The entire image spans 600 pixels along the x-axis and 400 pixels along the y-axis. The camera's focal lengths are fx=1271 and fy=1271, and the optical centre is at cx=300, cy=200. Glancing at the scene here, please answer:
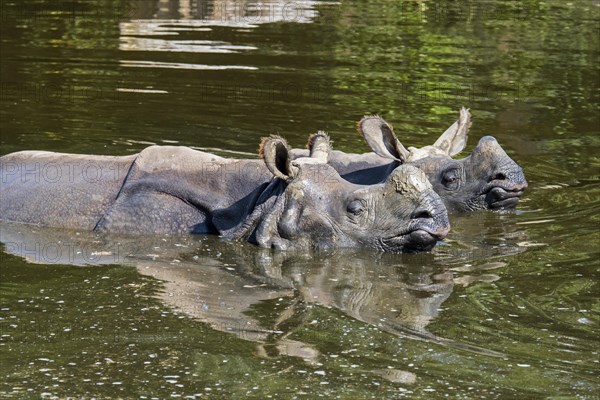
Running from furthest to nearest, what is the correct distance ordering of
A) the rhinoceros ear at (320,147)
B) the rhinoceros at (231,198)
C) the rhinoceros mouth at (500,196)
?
the rhinoceros mouth at (500,196)
the rhinoceros ear at (320,147)
the rhinoceros at (231,198)

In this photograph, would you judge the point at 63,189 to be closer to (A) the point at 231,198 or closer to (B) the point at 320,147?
(A) the point at 231,198

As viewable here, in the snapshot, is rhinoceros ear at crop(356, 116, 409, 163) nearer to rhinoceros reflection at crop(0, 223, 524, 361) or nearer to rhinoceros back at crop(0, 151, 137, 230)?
rhinoceros reflection at crop(0, 223, 524, 361)

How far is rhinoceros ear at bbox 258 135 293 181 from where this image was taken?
31.2 ft

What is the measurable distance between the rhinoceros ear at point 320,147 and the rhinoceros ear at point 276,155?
44cm

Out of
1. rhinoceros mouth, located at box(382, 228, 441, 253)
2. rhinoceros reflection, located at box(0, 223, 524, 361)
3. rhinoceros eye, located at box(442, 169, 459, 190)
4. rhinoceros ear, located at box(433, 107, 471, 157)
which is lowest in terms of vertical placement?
rhinoceros reflection, located at box(0, 223, 524, 361)

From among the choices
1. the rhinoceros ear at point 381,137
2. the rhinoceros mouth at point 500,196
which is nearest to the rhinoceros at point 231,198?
the rhinoceros ear at point 381,137

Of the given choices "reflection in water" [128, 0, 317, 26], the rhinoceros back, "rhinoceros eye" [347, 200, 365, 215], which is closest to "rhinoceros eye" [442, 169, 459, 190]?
"rhinoceros eye" [347, 200, 365, 215]

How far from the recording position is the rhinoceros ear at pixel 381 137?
10836 millimetres

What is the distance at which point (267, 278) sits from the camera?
29.9 ft

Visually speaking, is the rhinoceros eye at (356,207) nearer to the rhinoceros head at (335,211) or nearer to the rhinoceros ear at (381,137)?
the rhinoceros head at (335,211)

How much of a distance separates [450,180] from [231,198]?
2.19 m

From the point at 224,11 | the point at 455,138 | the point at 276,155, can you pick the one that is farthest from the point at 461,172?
the point at 224,11

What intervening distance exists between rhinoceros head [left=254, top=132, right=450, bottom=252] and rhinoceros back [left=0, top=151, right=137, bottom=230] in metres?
1.38

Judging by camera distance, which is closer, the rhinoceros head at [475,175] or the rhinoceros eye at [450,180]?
the rhinoceros head at [475,175]
